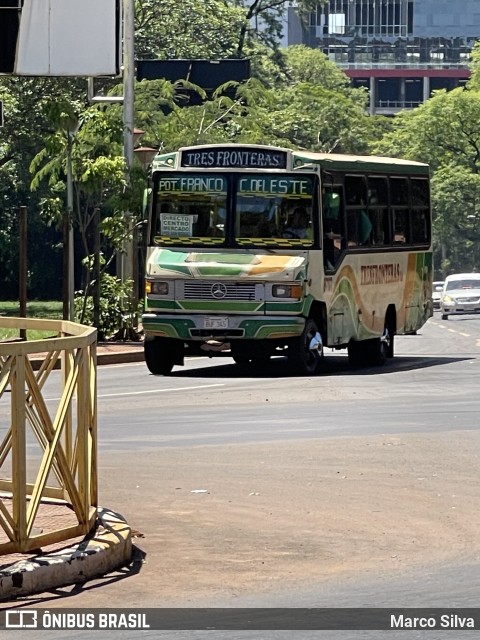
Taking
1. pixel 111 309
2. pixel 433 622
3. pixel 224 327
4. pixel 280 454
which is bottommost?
pixel 111 309

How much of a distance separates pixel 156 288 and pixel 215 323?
1015 millimetres

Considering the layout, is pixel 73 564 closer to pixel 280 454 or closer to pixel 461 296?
pixel 280 454

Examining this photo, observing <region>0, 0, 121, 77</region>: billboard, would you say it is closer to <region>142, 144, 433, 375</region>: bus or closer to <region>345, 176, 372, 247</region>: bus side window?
<region>142, 144, 433, 375</region>: bus

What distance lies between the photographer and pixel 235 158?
75.3 ft

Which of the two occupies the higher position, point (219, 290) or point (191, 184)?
point (191, 184)

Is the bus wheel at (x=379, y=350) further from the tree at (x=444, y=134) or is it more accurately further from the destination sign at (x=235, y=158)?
the tree at (x=444, y=134)

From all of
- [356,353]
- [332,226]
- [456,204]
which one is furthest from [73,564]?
[456,204]

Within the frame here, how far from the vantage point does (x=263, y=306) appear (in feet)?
72.9

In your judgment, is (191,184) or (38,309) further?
(38,309)

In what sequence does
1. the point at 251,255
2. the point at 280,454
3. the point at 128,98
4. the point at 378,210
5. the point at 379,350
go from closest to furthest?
the point at 280,454 < the point at 251,255 < the point at 378,210 < the point at 379,350 < the point at 128,98

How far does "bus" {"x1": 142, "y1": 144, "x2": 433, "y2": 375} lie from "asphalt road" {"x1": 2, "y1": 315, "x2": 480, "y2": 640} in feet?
A: 1.91

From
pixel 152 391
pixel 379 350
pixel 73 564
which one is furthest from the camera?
pixel 379 350

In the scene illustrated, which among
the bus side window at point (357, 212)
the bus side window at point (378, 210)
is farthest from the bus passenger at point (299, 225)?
the bus side window at point (378, 210)

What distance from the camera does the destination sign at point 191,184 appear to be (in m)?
22.9
